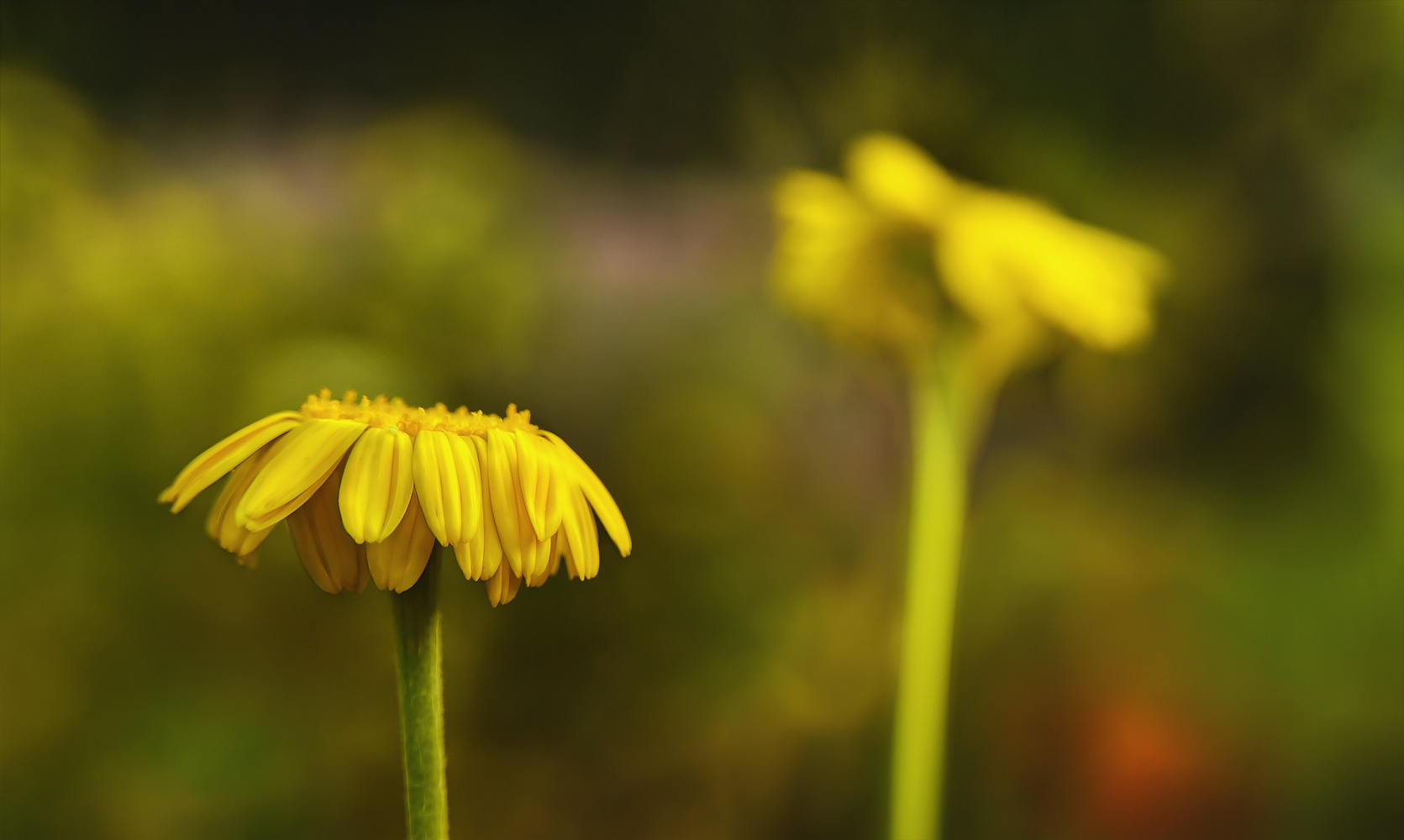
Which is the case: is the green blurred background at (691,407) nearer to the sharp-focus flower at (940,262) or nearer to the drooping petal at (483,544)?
the sharp-focus flower at (940,262)

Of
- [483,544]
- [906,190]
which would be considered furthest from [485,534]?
[906,190]

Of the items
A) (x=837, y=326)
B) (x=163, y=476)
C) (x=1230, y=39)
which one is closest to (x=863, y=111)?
(x=837, y=326)

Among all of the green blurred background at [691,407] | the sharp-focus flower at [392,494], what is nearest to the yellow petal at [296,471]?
the sharp-focus flower at [392,494]

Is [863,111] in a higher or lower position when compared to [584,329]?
higher

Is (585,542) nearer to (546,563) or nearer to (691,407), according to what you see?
(546,563)

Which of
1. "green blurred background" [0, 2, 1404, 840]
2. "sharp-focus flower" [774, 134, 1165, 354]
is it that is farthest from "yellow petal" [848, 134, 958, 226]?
"green blurred background" [0, 2, 1404, 840]

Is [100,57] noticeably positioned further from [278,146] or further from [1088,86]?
[1088,86]

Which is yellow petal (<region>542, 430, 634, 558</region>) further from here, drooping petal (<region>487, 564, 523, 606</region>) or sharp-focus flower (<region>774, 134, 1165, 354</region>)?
sharp-focus flower (<region>774, 134, 1165, 354</region>)
